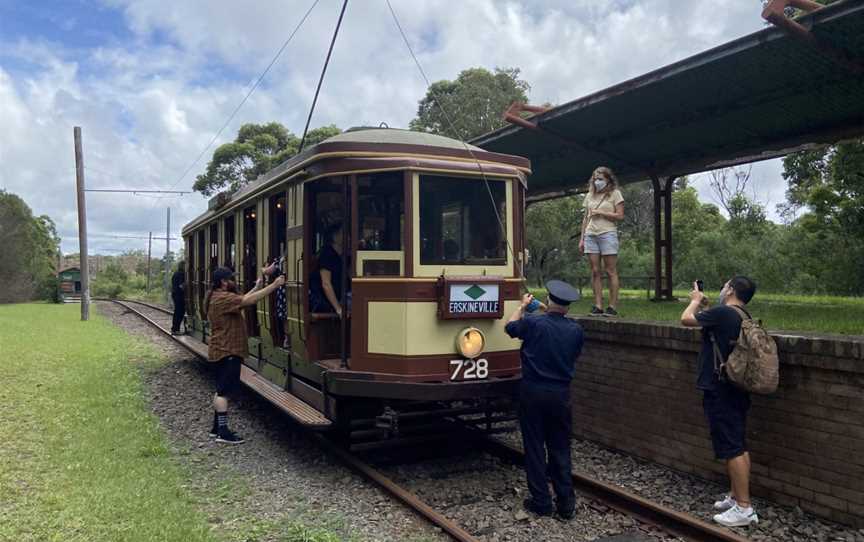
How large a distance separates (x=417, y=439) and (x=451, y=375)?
820mm

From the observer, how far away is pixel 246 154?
38375mm

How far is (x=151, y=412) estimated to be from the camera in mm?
8781

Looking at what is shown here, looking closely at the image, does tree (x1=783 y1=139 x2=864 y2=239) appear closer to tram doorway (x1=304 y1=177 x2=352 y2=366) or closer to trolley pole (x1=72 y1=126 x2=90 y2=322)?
tram doorway (x1=304 y1=177 x2=352 y2=366)

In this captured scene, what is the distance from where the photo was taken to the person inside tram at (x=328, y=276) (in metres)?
6.58

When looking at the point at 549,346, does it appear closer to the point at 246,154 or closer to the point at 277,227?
the point at 277,227

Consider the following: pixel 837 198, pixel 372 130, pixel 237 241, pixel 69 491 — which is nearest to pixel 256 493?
pixel 69 491

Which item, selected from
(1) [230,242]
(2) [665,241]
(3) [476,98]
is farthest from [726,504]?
(3) [476,98]

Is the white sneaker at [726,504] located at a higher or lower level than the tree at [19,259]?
lower

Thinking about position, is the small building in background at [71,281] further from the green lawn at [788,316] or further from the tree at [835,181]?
the green lawn at [788,316]

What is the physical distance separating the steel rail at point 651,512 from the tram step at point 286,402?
91.5 inches

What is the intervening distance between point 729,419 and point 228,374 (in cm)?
512

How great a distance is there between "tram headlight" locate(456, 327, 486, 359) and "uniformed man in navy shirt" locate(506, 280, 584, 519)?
2.20 feet

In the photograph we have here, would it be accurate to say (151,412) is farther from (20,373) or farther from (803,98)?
(803,98)

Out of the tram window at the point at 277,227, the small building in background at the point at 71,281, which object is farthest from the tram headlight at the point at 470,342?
the small building in background at the point at 71,281
